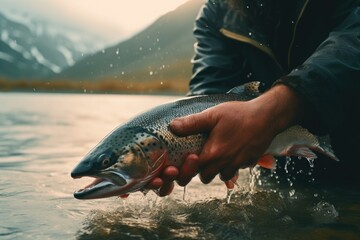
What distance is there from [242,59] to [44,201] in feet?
6.58

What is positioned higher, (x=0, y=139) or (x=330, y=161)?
(x=0, y=139)

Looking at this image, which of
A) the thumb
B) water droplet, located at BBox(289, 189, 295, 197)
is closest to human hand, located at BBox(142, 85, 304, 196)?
the thumb

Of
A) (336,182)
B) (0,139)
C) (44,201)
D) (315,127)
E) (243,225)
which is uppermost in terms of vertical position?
(0,139)

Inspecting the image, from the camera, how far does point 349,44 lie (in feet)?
9.09

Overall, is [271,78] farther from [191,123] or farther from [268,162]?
[191,123]

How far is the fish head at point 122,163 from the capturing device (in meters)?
2.17

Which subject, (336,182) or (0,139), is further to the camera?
(0,139)

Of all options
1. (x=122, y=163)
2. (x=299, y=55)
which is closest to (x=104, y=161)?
(x=122, y=163)

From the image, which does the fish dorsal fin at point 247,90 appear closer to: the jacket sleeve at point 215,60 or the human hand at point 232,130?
the human hand at point 232,130

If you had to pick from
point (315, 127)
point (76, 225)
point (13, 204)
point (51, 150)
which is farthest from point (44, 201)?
point (51, 150)

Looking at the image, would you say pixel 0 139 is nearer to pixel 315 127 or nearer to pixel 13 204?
pixel 13 204

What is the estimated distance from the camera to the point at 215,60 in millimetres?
4258

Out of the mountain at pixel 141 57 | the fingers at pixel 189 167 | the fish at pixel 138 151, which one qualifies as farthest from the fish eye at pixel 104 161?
the mountain at pixel 141 57

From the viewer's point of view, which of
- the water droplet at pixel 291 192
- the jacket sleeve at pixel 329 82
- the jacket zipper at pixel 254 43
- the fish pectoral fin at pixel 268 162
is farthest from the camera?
the jacket zipper at pixel 254 43
